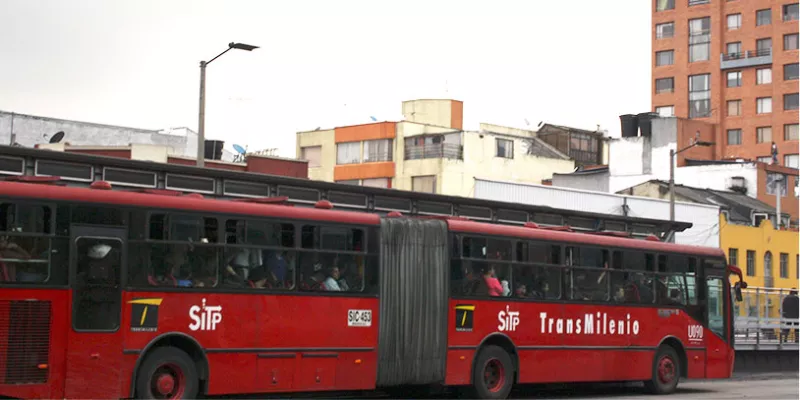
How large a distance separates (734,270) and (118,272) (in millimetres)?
16373

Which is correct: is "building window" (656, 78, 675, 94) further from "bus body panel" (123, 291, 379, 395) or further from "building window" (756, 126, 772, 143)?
"bus body panel" (123, 291, 379, 395)

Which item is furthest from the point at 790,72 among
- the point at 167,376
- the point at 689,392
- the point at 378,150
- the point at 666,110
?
the point at 167,376

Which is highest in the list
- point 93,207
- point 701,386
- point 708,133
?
point 708,133

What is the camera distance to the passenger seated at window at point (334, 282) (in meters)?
19.9

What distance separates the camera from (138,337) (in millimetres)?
17047

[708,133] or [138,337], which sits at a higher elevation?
[708,133]

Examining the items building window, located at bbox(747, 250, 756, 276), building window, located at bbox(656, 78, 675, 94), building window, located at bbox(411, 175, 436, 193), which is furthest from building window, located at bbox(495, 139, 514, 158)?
building window, located at bbox(656, 78, 675, 94)

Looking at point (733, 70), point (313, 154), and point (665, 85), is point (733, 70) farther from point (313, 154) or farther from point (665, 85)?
point (313, 154)

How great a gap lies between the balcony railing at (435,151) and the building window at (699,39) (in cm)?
3704

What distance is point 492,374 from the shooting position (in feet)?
74.4

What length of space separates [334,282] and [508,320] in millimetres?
4236

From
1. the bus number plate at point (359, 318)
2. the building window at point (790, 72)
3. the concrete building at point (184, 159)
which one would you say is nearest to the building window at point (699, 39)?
the building window at point (790, 72)

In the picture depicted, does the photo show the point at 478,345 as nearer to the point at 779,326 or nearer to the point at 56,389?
the point at 56,389

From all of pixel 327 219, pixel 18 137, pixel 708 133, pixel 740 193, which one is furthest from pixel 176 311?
pixel 708 133
